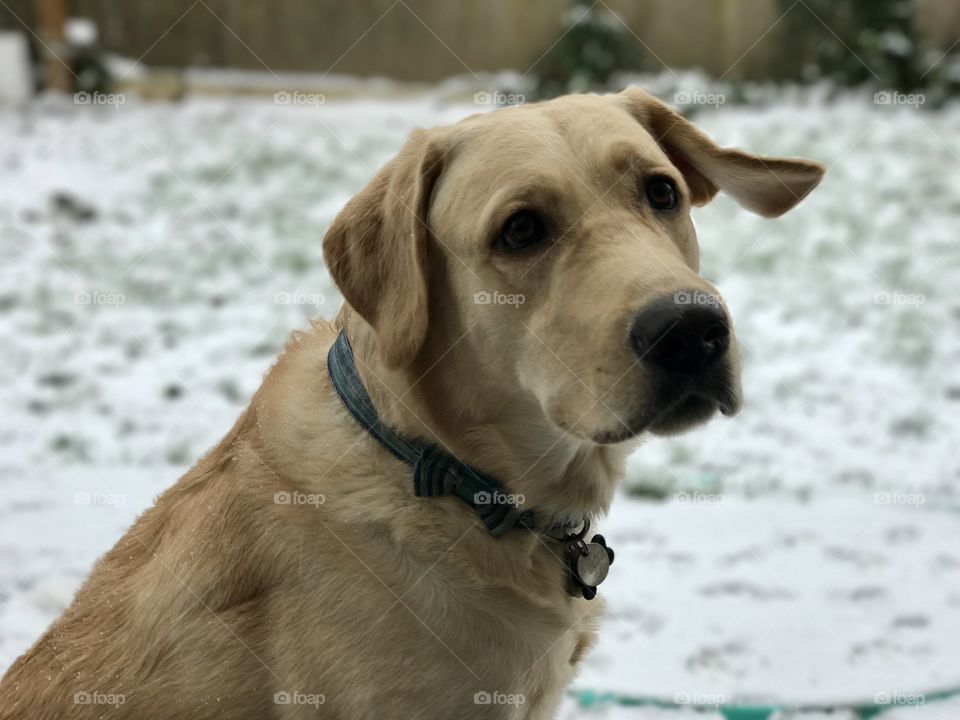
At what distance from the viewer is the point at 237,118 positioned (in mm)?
10328

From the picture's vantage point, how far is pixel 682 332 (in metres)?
2.19

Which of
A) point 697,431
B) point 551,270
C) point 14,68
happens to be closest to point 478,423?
point 551,270

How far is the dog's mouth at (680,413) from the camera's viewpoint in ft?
7.47

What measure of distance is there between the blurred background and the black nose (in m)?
1.52

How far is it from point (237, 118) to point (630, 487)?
22.8 ft

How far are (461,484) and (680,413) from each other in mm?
520

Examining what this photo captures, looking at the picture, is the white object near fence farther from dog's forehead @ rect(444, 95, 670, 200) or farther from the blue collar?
the blue collar

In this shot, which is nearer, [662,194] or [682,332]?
[682,332]

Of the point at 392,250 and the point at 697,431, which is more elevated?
the point at 392,250

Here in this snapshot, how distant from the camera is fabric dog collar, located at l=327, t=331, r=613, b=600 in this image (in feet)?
7.84

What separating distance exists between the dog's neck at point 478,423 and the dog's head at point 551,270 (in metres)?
0.02

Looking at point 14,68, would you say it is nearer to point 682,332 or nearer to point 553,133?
point 553,133

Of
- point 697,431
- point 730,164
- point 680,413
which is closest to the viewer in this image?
point 680,413

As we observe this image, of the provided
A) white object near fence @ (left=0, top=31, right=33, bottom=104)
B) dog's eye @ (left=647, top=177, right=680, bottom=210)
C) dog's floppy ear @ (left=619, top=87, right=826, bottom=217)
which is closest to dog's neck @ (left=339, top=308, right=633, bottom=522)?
dog's eye @ (left=647, top=177, right=680, bottom=210)
